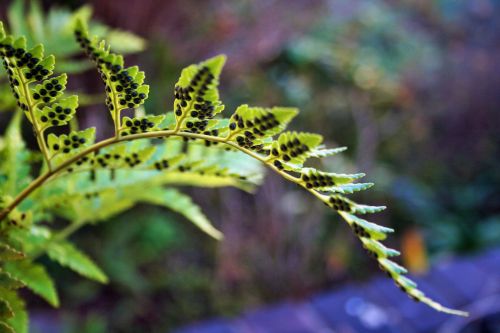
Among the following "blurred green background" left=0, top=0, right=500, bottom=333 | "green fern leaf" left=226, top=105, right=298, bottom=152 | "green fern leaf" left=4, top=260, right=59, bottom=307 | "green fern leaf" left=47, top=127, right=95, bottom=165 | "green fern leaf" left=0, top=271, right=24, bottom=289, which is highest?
"blurred green background" left=0, top=0, right=500, bottom=333

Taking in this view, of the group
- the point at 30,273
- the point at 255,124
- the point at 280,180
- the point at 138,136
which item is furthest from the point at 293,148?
the point at 280,180

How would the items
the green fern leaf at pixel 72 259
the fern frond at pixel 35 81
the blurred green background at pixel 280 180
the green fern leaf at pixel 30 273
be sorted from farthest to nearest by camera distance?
the blurred green background at pixel 280 180 → the green fern leaf at pixel 72 259 → the green fern leaf at pixel 30 273 → the fern frond at pixel 35 81

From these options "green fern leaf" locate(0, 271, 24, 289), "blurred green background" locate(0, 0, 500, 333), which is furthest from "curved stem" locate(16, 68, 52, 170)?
"blurred green background" locate(0, 0, 500, 333)

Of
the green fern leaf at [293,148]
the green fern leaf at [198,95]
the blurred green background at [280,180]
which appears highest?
the blurred green background at [280,180]

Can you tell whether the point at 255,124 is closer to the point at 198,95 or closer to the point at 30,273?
the point at 198,95

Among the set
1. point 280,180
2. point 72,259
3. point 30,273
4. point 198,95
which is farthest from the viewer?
point 280,180

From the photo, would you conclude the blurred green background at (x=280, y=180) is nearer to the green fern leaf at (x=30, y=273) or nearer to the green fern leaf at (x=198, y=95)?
the green fern leaf at (x=30, y=273)

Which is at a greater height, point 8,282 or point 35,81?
point 35,81

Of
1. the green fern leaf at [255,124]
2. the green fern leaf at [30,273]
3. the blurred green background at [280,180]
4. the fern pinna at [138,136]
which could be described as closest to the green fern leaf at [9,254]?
the fern pinna at [138,136]

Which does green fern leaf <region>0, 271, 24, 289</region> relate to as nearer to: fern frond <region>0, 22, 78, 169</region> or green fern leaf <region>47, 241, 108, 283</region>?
fern frond <region>0, 22, 78, 169</region>
